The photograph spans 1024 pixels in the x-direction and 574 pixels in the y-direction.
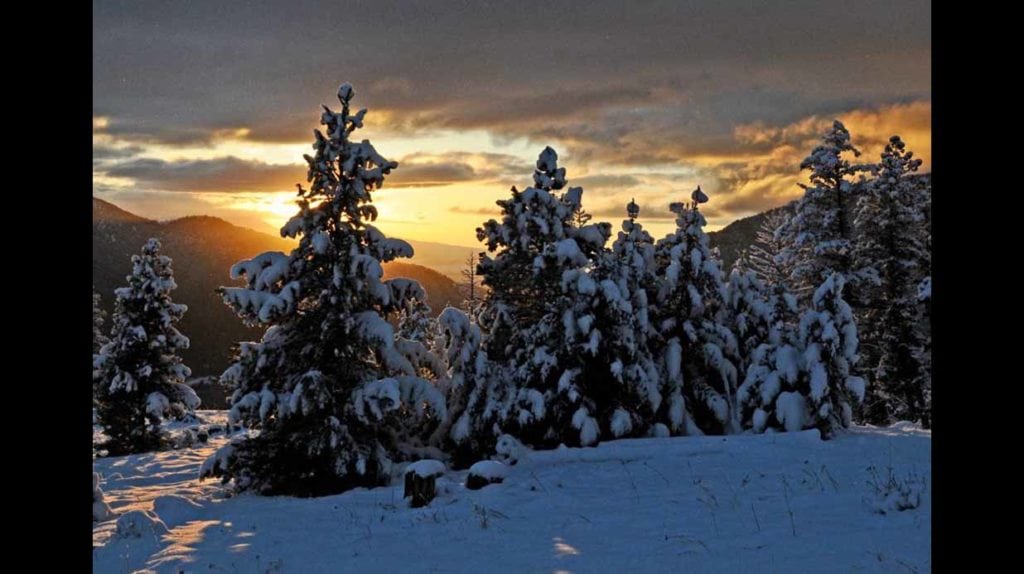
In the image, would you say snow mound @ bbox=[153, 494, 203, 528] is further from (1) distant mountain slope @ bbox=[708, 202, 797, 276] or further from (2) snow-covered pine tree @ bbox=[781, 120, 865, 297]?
(1) distant mountain slope @ bbox=[708, 202, 797, 276]

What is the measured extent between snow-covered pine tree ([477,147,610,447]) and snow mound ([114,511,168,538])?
9.94 m

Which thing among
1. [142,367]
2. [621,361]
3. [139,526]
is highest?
[621,361]

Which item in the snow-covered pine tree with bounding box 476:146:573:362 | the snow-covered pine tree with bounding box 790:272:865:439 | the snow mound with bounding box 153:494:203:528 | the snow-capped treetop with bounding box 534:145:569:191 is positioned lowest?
the snow mound with bounding box 153:494:203:528

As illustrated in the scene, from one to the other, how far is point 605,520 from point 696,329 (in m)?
13.9

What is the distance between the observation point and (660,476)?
A: 1529 cm

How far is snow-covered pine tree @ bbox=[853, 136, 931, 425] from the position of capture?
99.4ft

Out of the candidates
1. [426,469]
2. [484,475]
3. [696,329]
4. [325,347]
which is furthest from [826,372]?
[325,347]

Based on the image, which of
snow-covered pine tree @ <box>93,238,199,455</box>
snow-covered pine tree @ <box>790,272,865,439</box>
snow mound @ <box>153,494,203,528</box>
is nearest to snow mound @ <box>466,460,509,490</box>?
snow mound @ <box>153,494,203,528</box>

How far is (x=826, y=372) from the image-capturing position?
21.9 m

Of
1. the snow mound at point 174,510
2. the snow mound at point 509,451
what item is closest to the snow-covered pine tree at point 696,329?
the snow mound at point 509,451

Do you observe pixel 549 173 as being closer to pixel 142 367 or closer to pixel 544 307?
pixel 544 307

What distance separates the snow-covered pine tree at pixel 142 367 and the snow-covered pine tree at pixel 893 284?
92.7 feet
